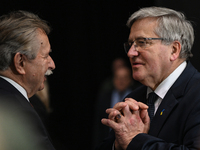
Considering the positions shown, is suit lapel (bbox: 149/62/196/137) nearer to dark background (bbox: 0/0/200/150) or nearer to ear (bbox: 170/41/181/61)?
ear (bbox: 170/41/181/61)

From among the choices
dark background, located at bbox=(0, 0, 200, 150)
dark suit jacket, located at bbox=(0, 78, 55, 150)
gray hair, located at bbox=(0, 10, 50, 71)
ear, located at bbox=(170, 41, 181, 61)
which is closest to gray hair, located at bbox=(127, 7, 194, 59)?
ear, located at bbox=(170, 41, 181, 61)

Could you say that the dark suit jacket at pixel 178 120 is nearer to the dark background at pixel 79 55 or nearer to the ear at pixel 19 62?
the ear at pixel 19 62

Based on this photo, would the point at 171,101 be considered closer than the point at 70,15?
Yes

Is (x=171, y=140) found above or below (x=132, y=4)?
below

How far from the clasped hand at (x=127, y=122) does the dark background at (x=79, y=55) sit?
3672 millimetres

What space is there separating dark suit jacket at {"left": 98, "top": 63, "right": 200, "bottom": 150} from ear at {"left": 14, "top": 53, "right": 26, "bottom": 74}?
861 mm

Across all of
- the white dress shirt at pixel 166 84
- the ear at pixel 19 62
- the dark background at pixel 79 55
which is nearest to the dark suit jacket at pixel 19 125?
the ear at pixel 19 62

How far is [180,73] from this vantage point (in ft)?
6.57

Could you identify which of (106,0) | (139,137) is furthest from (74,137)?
(139,137)

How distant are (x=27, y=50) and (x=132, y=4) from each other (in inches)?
137

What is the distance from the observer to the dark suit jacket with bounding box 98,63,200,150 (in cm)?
158

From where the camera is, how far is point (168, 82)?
6.60ft

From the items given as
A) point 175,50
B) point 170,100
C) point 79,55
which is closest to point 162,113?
point 170,100

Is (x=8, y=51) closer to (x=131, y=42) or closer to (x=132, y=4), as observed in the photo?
(x=131, y=42)
